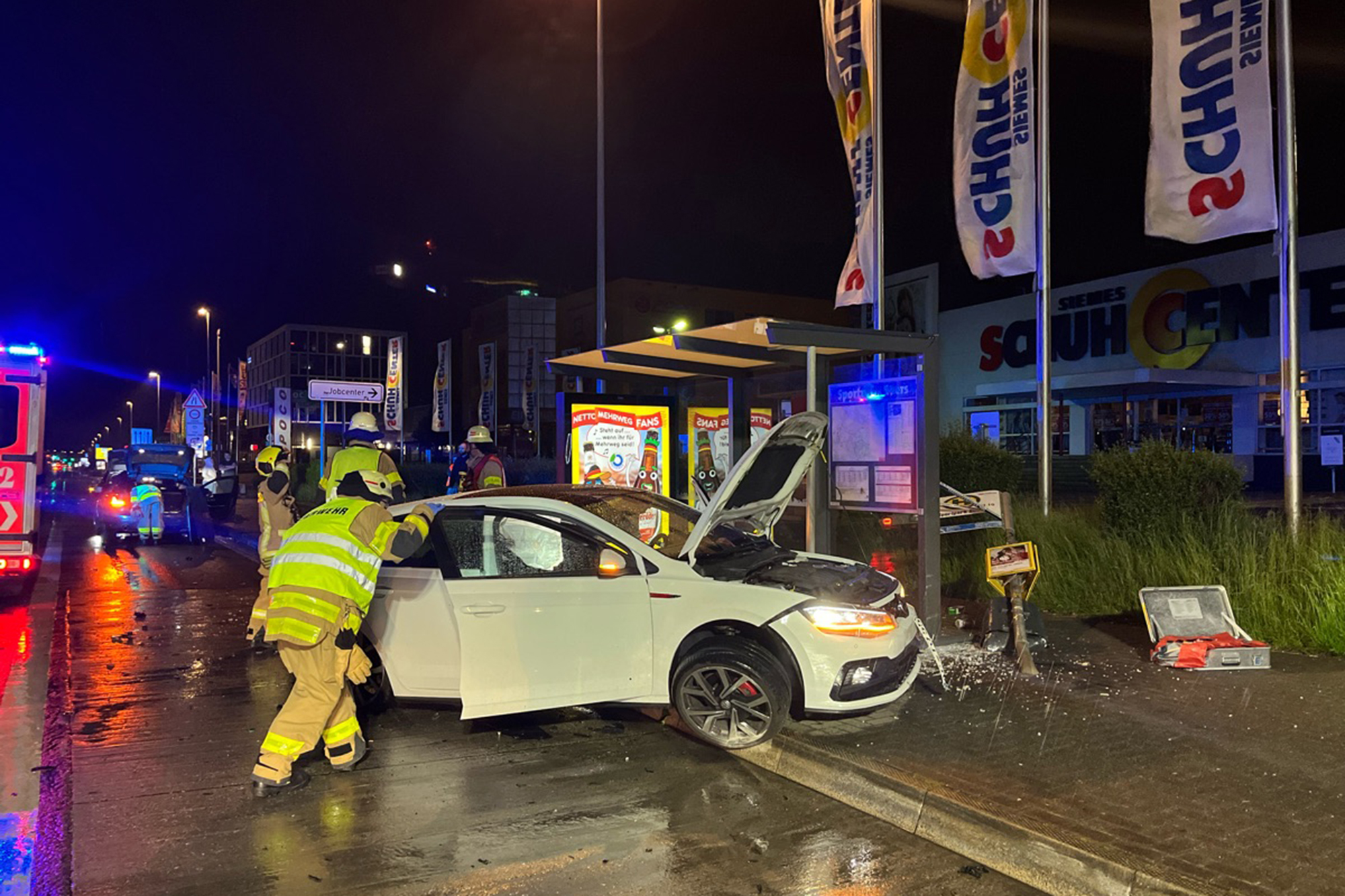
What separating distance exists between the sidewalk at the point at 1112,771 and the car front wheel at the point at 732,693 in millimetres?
197

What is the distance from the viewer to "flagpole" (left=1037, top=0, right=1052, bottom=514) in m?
11.5

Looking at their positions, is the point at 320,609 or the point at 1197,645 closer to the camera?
the point at 320,609

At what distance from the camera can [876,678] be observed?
5.56 metres

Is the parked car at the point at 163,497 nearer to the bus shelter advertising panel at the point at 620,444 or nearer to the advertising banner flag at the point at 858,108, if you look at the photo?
the bus shelter advertising panel at the point at 620,444

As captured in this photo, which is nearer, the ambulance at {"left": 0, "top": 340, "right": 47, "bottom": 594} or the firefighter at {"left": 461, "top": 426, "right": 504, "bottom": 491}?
the firefighter at {"left": 461, "top": 426, "right": 504, "bottom": 491}

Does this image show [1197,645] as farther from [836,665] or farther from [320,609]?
[320,609]

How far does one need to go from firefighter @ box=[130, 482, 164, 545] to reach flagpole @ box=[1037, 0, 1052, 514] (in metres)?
16.1

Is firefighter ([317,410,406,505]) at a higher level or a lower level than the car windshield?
higher

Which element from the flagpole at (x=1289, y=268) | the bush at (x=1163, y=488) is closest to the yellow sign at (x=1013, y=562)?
the bush at (x=1163, y=488)

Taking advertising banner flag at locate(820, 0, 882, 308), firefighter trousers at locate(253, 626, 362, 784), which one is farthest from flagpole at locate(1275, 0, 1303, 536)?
firefighter trousers at locate(253, 626, 362, 784)

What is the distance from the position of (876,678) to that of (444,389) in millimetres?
34089

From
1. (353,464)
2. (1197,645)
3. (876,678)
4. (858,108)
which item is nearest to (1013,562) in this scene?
(1197,645)

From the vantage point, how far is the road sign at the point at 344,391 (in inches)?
747

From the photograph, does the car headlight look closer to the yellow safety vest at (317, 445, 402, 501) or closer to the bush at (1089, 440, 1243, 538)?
the yellow safety vest at (317, 445, 402, 501)
